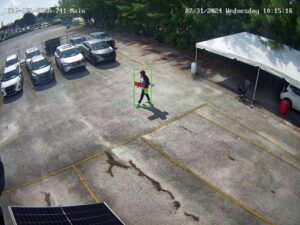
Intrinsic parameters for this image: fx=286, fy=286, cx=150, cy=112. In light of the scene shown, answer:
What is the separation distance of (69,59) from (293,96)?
1631 centimetres

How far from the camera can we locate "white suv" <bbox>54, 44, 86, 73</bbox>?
22469 mm

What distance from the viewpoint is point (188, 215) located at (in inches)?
395

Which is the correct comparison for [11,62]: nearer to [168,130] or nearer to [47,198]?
[168,130]

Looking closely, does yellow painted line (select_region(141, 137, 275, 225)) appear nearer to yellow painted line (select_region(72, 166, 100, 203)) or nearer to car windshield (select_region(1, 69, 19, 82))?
yellow painted line (select_region(72, 166, 100, 203))

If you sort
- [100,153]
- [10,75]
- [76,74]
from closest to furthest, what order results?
[100,153], [10,75], [76,74]

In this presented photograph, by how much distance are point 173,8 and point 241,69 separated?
9121 millimetres

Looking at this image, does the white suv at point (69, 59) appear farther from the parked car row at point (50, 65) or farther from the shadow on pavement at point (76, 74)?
the shadow on pavement at point (76, 74)

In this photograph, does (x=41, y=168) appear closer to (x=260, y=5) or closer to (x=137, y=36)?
(x=260, y=5)

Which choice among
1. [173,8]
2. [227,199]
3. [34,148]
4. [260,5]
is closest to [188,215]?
[227,199]

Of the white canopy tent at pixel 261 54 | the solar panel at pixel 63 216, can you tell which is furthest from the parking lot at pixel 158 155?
the solar panel at pixel 63 216

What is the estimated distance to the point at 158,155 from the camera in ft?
42.5

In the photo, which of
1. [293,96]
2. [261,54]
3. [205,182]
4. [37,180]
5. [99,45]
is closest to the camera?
[205,182]

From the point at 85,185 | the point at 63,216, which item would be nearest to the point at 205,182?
the point at 85,185

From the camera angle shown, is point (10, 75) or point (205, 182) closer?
point (205, 182)
